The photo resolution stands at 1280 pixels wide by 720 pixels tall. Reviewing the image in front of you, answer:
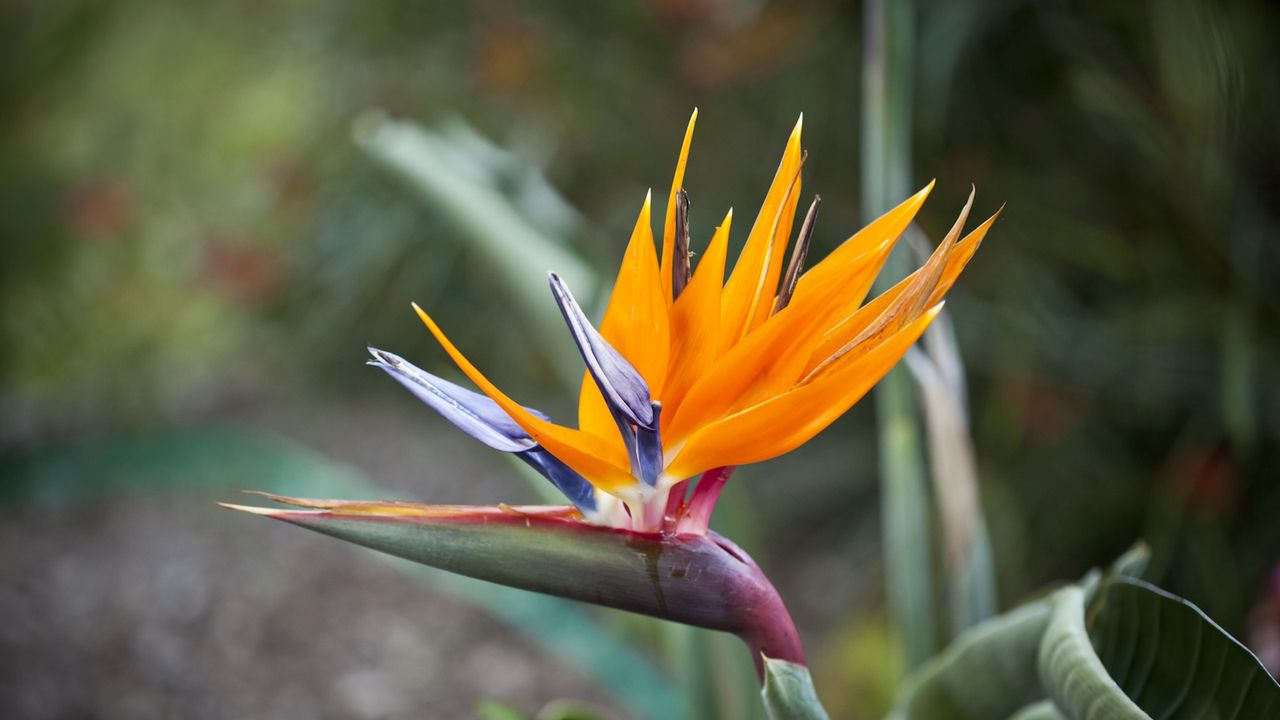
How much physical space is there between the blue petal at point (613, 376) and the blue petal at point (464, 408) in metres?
0.03

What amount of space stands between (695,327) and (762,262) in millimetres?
27

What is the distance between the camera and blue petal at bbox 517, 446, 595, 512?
27cm

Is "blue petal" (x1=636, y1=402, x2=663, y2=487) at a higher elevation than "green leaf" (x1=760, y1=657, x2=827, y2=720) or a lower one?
higher

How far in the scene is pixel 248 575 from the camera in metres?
1.33

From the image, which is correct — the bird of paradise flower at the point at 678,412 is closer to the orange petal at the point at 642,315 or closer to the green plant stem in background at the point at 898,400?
the orange petal at the point at 642,315

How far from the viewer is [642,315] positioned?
27 cm

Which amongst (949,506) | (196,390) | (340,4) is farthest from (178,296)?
(949,506)

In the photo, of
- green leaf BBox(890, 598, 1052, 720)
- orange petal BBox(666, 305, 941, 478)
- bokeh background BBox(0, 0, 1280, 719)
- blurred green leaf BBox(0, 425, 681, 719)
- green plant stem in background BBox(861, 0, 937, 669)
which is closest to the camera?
orange petal BBox(666, 305, 941, 478)

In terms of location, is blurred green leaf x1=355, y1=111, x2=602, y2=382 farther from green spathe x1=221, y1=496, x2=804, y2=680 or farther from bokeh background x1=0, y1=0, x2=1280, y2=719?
Answer: green spathe x1=221, y1=496, x2=804, y2=680

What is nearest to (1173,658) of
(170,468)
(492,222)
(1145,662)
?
(1145,662)

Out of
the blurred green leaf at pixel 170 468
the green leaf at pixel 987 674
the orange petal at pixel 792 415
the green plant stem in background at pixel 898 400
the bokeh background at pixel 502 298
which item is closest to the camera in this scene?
the orange petal at pixel 792 415

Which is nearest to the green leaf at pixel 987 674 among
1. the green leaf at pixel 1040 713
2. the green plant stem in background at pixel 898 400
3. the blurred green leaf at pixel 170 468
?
the green leaf at pixel 1040 713

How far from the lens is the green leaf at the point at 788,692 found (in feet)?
0.90

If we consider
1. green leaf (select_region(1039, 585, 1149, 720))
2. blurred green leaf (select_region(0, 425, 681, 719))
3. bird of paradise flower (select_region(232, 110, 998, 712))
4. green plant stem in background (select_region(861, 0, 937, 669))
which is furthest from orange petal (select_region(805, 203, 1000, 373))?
blurred green leaf (select_region(0, 425, 681, 719))
